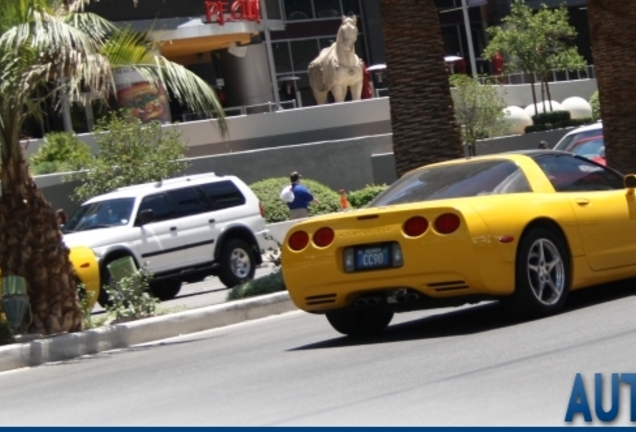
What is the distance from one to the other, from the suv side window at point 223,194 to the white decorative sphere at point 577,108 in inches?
1029

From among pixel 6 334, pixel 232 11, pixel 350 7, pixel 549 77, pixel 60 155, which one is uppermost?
pixel 350 7

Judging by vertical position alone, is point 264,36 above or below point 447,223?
above

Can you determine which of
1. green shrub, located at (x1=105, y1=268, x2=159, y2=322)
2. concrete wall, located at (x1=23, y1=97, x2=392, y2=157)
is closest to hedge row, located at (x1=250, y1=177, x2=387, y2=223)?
concrete wall, located at (x1=23, y1=97, x2=392, y2=157)

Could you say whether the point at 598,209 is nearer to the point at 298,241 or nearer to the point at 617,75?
the point at 298,241

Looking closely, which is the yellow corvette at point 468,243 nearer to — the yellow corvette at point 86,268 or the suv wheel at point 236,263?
the yellow corvette at point 86,268

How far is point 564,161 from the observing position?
11.9 metres

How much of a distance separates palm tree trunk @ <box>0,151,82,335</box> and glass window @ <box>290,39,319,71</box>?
4070 centimetres

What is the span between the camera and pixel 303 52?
5406cm

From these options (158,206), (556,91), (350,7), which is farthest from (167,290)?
(350,7)

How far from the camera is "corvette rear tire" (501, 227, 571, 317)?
10.5m

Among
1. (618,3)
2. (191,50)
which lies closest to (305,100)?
(191,50)

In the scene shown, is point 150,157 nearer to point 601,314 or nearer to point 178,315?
point 178,315

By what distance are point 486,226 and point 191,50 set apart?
37681mm

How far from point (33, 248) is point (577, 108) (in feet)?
116
